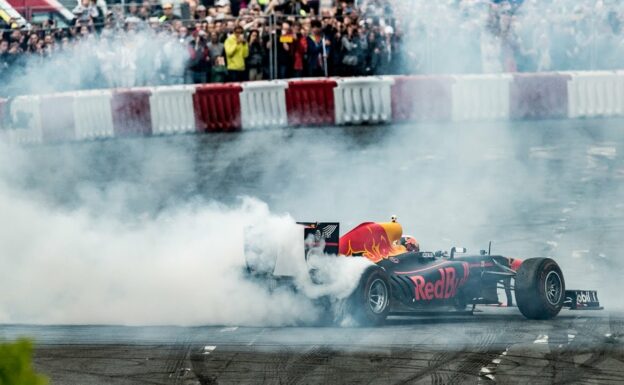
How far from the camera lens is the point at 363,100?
21297 mm

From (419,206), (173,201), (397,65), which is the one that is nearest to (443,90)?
(397,65)

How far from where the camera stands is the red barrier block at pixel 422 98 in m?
20.6

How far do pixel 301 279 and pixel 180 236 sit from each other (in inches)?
81.9

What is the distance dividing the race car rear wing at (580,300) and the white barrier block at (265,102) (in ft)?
34.2

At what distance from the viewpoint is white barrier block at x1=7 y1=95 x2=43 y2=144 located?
20.4 m

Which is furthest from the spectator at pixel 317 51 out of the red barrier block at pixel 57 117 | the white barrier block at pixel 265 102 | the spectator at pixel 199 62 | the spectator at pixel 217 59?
the red barrier block at pixel 57 117

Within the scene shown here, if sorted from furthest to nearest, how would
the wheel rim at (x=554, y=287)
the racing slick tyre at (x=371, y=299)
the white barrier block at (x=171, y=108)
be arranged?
the white barrier block at (x=171, y=108) < the wheel rim at (x=554, y=287) < the racing slick tyre at (x=371, y=299)

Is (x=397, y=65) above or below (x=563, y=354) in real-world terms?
above

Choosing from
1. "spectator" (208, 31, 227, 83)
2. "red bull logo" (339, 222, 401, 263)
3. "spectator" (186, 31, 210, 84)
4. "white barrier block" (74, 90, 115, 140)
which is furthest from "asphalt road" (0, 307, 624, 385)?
"spectator" (208, 31, 227, 83)

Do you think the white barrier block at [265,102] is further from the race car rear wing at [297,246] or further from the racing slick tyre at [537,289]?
the race car rear wing at [297,246]

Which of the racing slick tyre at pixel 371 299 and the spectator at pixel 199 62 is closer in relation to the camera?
the racing slick tyre at pixel 371 299

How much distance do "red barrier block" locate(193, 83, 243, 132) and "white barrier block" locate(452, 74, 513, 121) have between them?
12.6ft

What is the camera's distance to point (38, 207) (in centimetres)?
1305

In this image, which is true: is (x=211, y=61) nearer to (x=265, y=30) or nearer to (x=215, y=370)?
(x=265, y=30)
